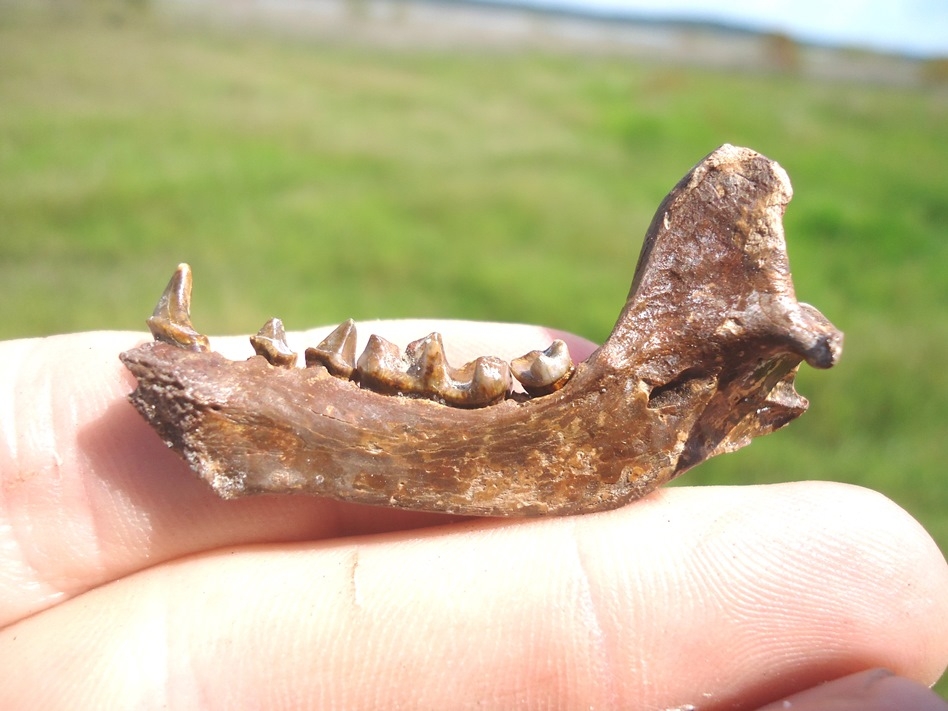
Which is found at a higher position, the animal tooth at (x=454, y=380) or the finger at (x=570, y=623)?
the animal tooth at (x=454, y=380)

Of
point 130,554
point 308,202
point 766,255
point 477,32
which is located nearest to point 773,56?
point 477,32

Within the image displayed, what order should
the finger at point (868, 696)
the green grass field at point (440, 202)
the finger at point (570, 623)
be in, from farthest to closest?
the green grass field at point (440, 202) < the finger at point (570, 623) < the finger at point (868, 696)

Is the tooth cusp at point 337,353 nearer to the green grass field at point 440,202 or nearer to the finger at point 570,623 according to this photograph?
the finger at point 570,623

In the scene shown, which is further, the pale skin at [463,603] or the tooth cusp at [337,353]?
the tooth cusp at [337,353]

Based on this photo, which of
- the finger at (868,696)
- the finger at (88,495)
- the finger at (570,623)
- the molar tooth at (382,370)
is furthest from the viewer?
the finger at (88,495)

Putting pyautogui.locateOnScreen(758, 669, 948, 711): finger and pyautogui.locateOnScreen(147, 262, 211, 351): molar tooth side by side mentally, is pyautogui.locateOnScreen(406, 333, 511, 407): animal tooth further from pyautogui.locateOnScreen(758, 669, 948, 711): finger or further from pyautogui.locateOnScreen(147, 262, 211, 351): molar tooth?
pyautogui.locateOnScreen(758, 669, 948, 711): finger

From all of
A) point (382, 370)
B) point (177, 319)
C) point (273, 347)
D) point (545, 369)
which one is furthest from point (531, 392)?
point (177, 319)

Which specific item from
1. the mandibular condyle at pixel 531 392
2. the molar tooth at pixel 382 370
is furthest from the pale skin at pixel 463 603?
the molar tooth at pixel 382 370

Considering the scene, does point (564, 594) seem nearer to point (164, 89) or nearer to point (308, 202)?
point (308, 202)
